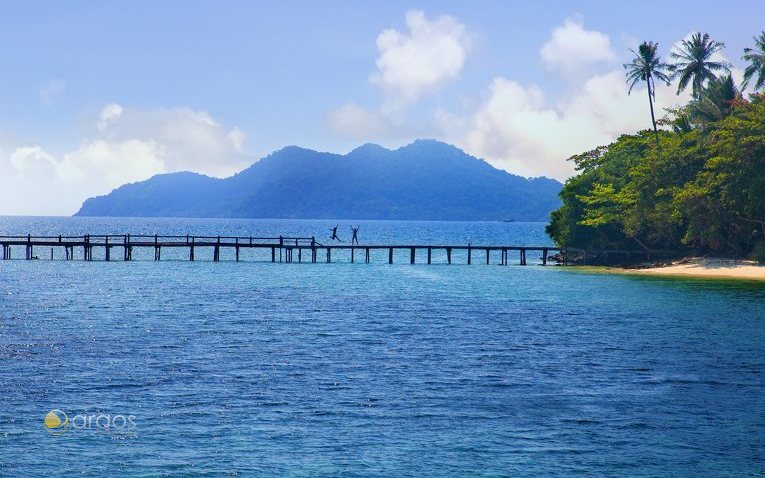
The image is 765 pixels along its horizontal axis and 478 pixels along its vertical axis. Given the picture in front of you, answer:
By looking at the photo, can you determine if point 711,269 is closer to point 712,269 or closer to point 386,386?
point 712,269

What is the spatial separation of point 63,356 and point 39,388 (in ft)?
18.0

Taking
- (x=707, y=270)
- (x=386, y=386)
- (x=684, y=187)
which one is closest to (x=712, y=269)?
(x=707, y=270)

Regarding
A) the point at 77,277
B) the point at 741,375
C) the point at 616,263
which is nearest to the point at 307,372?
the point at 741,375

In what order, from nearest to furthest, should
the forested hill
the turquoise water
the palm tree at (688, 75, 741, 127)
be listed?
the turquoise water, the forested hill, the palm tree at (688, 75, 741, 127)

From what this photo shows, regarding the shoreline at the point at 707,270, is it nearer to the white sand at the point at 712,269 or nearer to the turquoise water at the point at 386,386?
the white sand at the point at 712,269

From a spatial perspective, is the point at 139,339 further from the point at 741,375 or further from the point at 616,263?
the point at 616,263

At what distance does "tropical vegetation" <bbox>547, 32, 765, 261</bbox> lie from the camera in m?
64.1

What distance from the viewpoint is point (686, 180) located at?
233 feet

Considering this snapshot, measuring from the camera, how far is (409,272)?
7969 cm

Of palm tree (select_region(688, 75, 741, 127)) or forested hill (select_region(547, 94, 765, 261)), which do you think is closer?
forested hill (select_region(547, 94, 765, 261))

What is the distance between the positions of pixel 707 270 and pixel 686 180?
8.29 m

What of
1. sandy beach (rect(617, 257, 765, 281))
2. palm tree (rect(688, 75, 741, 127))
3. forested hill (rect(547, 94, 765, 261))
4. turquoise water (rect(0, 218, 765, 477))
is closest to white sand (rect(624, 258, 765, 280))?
sandy beach (rect(617, 257, 765, 281))

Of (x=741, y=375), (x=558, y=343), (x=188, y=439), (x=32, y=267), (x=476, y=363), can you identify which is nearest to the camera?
(x=188, y=439)

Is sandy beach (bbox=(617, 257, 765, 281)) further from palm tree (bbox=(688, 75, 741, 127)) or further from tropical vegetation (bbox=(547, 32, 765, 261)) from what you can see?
palm tree (bbox=(688, 75, 741, 127))
